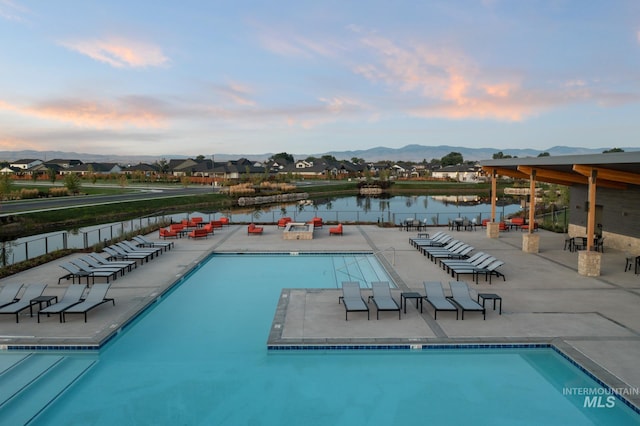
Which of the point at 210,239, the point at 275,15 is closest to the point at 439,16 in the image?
the point at 275,15

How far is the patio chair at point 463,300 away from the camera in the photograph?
9820 mm

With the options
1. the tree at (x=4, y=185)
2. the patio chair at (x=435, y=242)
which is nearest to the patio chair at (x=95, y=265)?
the patio chair at (x=435, y=242)

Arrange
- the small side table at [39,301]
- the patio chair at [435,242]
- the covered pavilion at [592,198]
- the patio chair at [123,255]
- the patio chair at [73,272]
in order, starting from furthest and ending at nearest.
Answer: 1. the patio chair at [435,242]
2. the patio chair at [123,255]
3. the covered pavilion at [592,198]
4. the patio chair at [73,272]
5. the small side table at [39,301]

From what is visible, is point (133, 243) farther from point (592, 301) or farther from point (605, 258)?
point (605, 258)

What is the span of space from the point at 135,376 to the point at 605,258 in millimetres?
16171

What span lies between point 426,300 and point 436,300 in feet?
1.62

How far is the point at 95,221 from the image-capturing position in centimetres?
3194

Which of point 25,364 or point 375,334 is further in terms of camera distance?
point 375,334

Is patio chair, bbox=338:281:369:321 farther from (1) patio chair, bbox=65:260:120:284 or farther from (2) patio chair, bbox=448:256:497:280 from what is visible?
(1) patio chair, bbox=65:260:120:284

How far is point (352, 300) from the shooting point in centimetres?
1037

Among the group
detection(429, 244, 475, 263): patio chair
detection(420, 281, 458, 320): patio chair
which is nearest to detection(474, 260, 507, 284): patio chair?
detection(429, 244, 475, 263): patio chair

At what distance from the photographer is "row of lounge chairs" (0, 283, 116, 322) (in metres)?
9.66

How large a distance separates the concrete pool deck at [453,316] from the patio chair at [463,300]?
230 millimetres

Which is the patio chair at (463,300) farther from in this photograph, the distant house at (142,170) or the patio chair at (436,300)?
the distant house at (142,170)
